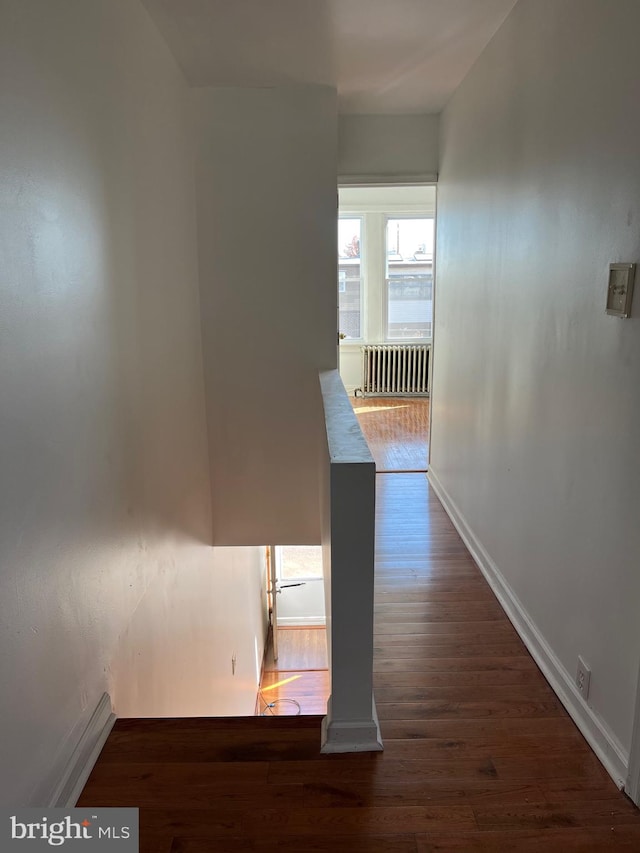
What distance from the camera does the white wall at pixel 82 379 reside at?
152 centimetres

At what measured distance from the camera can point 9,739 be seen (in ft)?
4.75

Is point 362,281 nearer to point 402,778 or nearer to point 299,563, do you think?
point 299,563

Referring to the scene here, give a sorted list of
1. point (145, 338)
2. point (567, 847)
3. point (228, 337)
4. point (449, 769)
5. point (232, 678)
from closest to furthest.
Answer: point (567, 847), point (449, 769), point (145, 338), point (228, 337), point (232, 678)

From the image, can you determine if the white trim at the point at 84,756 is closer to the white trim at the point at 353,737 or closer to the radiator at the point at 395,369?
the white trim at the point at 353,737

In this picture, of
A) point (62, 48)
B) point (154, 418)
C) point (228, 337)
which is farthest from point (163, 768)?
point (228, 337)

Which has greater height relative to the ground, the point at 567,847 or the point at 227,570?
the point at 567,847

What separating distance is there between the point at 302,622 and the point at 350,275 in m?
4.37

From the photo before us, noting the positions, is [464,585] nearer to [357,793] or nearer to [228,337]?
[357,793]

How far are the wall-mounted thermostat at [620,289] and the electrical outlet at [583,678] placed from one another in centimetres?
113

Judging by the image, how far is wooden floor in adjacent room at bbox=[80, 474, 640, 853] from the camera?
5.29 feet

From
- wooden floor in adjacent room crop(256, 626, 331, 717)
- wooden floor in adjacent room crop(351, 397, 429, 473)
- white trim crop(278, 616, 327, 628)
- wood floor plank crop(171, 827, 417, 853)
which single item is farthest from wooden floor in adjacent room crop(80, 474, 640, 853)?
white trim crop(278, 616, 327, 628)

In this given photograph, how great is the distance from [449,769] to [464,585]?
134 cm

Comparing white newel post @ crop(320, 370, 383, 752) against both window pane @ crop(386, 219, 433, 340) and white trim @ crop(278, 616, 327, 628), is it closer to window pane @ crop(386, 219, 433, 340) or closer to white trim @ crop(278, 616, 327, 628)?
white trim @ crop(278, 616, 327, 628)

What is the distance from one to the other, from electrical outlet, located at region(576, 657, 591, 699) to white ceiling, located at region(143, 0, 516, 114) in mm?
2681
